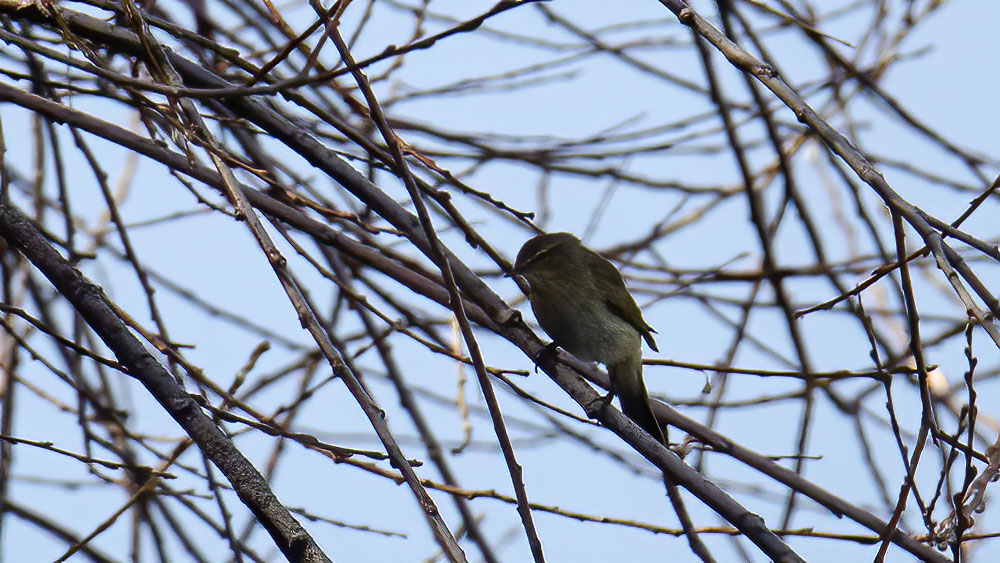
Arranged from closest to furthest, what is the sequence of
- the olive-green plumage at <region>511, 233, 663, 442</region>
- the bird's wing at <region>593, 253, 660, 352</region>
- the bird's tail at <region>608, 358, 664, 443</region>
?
1. the bird's tail at <region>608, 358, 664, 443</region>
2. the olive-green plumage at <region>511, 233, 663, 442</region>
3. the bird's wing at <region>593, 253, 660, 352</region>

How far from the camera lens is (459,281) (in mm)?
3039

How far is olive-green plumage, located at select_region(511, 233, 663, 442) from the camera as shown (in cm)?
447

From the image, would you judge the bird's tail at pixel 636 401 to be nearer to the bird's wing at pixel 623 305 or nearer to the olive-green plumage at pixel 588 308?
the olive-green plumage at pixel 588 308

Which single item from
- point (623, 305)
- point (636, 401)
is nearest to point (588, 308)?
point (623, 305)

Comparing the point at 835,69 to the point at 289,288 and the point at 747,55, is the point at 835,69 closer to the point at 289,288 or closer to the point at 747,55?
the point at 747,55

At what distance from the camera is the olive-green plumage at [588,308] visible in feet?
14.7

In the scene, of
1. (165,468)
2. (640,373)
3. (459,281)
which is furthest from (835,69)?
(165,468)

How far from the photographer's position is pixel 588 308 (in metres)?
4.57

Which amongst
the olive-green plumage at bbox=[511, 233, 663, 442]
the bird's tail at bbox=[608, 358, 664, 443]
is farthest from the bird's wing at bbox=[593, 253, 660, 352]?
the bird's tail at bbox=[608, 358, 664, 443]

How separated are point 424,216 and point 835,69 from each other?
4.14 meters

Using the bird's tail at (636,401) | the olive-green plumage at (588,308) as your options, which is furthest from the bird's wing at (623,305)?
the bird's tail at (636,401)

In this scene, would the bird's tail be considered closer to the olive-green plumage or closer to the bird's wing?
the olive-green plumage

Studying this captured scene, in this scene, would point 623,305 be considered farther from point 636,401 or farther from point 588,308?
point 636,401

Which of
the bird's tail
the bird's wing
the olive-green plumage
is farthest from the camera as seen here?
the bird's wing
